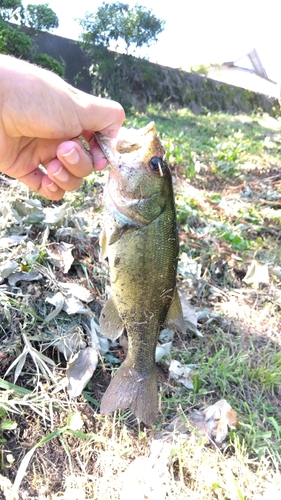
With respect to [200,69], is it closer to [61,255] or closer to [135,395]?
[61,255]

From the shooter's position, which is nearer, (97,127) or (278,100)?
(97,127)

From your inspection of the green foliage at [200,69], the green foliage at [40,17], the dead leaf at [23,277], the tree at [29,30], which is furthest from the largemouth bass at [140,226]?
the green foliage at [200,69]

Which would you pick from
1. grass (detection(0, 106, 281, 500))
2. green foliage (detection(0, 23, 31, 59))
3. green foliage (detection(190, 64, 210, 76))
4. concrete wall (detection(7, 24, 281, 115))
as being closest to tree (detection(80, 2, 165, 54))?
concrete wall (detection(7, 24, 281, 115))

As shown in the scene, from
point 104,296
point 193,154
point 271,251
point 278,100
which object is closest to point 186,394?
point 104,296

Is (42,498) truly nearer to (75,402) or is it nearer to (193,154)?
(75,402)

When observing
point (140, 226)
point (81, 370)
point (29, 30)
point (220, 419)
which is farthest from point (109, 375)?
point (29, 30)

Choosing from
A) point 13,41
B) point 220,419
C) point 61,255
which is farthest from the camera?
point 13,41
